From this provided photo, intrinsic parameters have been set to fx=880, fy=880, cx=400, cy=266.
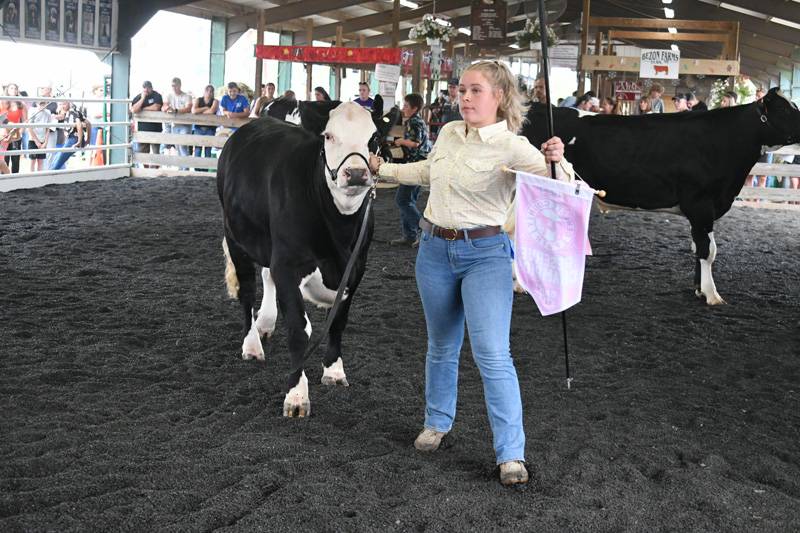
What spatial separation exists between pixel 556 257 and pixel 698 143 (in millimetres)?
5011

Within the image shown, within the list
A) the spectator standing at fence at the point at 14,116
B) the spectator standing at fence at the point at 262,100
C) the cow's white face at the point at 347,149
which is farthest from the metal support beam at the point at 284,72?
the cow's white face at the point at 347,149

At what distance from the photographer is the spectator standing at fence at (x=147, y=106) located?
1608 cm

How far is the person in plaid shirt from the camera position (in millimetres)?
8969

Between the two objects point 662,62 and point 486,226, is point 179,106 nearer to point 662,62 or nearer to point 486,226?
point 662,62

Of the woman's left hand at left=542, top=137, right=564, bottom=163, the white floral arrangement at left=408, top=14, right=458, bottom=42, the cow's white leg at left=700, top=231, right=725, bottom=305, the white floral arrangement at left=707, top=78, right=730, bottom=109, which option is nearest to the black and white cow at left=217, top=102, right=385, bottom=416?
the woman's left hand at left=542, top=137, right=564, bottom=163

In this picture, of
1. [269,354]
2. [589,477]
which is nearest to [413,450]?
[589,477]

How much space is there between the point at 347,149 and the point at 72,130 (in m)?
12.7

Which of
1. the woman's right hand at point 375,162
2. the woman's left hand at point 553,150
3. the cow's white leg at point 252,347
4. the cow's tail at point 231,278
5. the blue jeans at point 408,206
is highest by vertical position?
the woman's left hand at point 553,150

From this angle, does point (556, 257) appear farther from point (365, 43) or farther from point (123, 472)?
point (365, 43)

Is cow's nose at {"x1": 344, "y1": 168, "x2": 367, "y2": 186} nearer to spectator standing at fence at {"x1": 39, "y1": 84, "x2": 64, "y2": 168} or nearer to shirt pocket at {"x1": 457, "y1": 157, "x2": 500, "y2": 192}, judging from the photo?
shirt pocket at {"x1": 457, "y1": 157, "x2": 500, "y2": 192}

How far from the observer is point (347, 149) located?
156 inches

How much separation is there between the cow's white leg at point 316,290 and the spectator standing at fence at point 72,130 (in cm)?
1109

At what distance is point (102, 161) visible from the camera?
17.2m

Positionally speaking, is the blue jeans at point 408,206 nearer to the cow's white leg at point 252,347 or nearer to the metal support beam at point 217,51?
the cow's white leg at point 252,347
